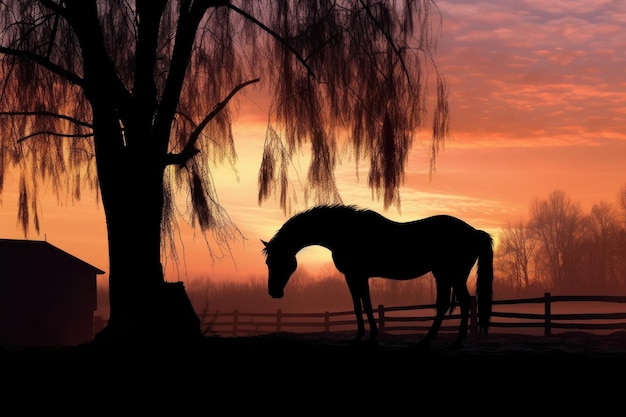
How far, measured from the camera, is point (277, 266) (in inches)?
392

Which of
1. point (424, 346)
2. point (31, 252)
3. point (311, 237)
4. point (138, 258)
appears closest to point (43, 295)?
point (31, 252)

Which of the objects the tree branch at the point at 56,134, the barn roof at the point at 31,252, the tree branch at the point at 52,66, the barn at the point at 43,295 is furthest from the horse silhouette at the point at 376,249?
the barn roof at the point at 31,252

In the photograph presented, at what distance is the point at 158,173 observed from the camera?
32.2 ft

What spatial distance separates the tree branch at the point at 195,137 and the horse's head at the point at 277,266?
164cm

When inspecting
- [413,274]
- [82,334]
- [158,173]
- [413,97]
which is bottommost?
[82,334]

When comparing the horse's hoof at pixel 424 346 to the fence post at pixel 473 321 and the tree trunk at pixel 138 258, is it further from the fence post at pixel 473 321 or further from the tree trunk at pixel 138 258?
the fence post at pixel 473 321

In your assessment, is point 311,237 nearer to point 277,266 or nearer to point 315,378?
point 277,266

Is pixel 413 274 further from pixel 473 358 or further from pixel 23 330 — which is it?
pixel 23 330

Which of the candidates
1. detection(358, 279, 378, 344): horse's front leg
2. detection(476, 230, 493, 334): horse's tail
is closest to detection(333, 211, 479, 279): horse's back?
detection(358, 279, 378, 344): horse's front leg

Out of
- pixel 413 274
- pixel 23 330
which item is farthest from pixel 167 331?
pixel 23 330

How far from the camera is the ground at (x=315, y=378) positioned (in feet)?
23.6

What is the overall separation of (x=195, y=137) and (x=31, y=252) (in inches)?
958

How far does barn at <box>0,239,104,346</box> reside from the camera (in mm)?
30828

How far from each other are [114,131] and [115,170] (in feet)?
1.77
